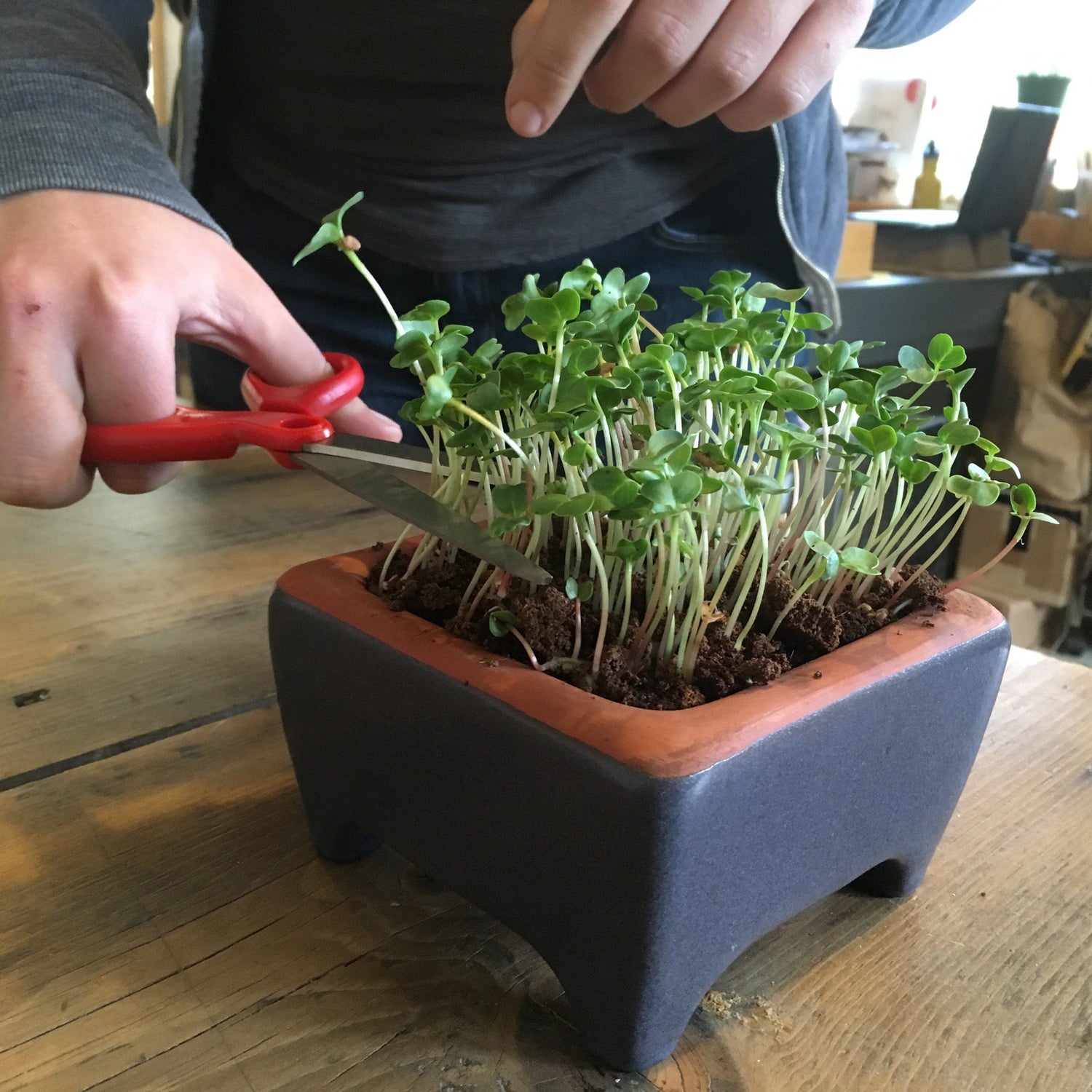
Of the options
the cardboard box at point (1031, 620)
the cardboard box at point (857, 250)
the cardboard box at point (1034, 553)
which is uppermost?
the cardboard box at point (857, 250)

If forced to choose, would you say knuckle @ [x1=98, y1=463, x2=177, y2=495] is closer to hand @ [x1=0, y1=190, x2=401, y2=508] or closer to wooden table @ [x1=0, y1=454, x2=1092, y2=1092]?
hand @ [x1=0, y1=190, x2=401, y2=508]

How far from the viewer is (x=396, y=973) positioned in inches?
18.7

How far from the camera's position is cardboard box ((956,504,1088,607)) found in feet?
7.04

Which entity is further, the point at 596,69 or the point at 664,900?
the point at 596,69

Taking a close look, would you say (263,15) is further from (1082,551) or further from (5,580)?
(1082,551)

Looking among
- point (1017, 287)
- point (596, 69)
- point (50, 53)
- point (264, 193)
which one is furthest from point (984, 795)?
point (1017, 287)

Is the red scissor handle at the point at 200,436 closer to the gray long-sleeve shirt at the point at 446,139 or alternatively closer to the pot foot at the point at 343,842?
the pot foot at the point at 343,842

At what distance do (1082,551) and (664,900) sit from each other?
6.95 ft

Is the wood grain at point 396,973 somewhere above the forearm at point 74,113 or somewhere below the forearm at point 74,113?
below

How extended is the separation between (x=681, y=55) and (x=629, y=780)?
19.2 inches

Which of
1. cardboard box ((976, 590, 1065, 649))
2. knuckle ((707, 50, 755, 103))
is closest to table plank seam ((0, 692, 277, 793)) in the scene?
knuckle ((707, 50, 755, 103))

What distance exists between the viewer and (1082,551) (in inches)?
84.9

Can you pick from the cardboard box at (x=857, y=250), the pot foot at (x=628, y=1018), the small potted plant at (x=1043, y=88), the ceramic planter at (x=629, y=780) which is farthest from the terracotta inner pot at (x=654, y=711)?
the small potted plant at (x=1043, y=88)

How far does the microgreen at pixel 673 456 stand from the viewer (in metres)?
0.45
